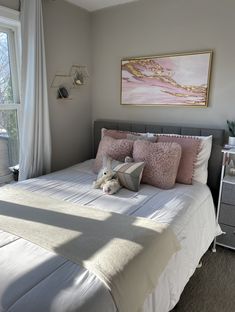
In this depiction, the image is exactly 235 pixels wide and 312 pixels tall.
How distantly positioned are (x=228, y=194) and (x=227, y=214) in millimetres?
181

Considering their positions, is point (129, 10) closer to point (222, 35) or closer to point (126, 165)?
point (222, 35)

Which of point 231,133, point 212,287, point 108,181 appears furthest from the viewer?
point 231,133

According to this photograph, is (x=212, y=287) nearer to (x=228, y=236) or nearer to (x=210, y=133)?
(x=228, y=236)

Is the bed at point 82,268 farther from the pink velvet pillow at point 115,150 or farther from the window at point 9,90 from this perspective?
→ the window at point 9,90

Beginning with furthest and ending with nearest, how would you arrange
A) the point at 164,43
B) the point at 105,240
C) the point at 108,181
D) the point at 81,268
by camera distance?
the point at 164,43, the point at 108,181, the point at 105,240, the point at 81,268

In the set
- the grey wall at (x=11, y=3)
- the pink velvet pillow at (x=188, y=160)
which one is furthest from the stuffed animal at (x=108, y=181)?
the grey wall at (x=11, y=3)

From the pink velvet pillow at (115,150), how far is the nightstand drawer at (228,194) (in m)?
0.89

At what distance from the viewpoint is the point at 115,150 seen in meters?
2.36

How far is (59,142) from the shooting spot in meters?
2.87

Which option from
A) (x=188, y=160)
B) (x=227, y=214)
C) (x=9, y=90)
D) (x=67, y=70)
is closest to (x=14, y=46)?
(x=9, y=90)

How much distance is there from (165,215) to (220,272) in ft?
2.80

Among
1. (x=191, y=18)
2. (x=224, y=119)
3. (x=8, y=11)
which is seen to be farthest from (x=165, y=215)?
(x=8, y=11)

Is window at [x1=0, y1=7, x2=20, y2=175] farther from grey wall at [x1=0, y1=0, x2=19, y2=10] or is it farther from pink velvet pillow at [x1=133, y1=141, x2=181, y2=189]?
pink velvet pillow at [x1=133, y1=141, x2=181, y2=189]

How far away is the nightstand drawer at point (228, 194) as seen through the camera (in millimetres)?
2152
